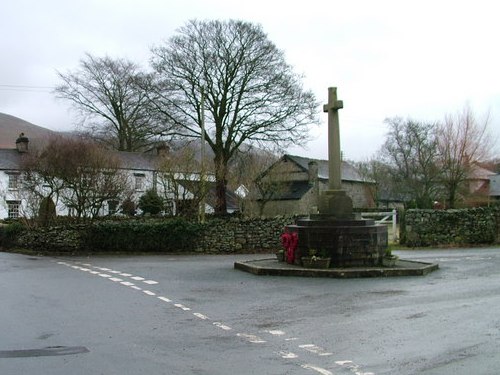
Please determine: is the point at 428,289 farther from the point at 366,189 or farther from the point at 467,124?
the point at 366,189

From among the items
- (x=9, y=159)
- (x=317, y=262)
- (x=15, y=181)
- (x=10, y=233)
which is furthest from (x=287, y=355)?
(x=9, y=159)

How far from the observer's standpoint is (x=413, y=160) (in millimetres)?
64875

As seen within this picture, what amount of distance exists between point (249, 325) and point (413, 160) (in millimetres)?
59832

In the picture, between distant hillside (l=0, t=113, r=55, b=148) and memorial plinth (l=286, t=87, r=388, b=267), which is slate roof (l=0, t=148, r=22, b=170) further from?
distant hillside (l=0, t=113, r=55, b=148)

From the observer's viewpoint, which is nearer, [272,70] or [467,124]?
[272,70]

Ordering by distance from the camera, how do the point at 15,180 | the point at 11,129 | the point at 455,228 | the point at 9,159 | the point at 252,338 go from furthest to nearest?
the point at 11,129
the point at 9,159
the point at 15,180
the point at 455,228
the point at 252,338

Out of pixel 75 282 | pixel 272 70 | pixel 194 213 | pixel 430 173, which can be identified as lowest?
pixel 75 282

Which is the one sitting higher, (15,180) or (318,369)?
(15,180)

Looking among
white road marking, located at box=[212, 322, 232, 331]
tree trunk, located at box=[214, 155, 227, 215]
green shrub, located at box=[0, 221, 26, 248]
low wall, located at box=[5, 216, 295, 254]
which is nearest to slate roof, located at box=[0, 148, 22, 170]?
tree trunk, located at box=[214, 155, 227, 215]

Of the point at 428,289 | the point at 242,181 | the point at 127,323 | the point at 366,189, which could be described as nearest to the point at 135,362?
the point at 127,323

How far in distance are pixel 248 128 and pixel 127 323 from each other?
34988mm

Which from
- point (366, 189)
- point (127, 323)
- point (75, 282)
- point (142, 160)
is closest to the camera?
point (127, 323)

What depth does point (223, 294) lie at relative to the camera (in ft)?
38.1

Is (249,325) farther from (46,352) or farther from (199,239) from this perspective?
(199,239)
